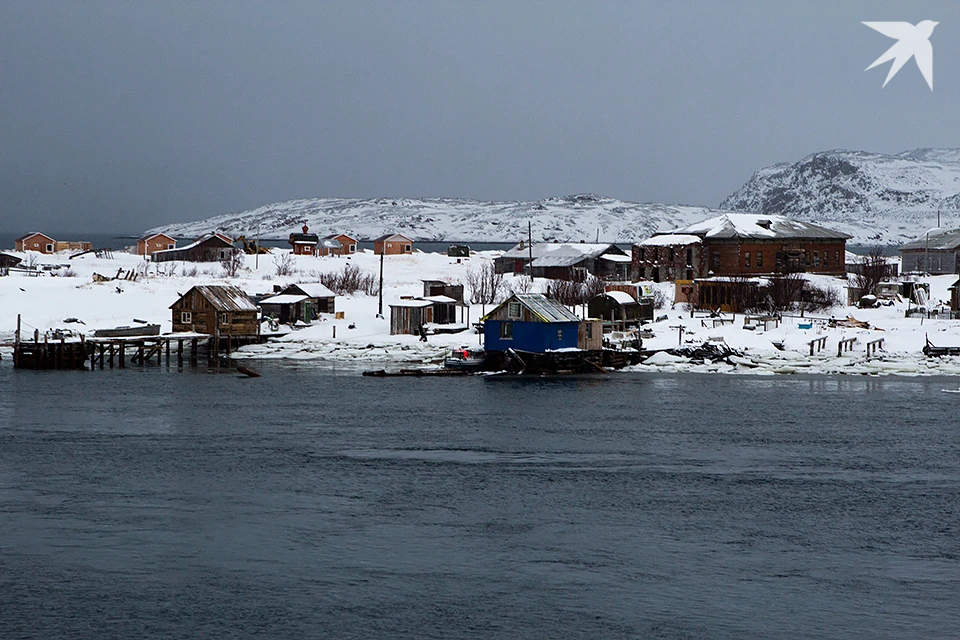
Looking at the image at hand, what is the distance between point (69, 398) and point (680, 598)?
97.1 ft

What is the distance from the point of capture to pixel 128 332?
60406 millimetres

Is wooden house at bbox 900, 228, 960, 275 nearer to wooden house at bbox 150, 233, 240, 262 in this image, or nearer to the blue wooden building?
the blue wooden building

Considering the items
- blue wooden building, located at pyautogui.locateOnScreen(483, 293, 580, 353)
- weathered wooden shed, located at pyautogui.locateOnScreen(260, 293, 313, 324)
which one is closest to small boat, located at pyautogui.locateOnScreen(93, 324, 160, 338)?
weathered wooden shed, located at pyautogui.locateOnScreen(260, 293, 313, 324)

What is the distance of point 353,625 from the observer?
68.8ft

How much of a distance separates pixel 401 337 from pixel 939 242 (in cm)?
4665

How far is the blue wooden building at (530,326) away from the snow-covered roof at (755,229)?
31.3 m

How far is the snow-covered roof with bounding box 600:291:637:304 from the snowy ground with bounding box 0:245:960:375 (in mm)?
2094

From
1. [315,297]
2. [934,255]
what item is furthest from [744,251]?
[315,297]

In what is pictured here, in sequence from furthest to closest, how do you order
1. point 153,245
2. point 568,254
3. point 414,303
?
point 153,245, point 568,254, point 414,303

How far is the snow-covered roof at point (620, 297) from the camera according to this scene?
60.8m

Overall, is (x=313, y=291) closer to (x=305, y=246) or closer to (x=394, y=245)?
(x=305, y=246)

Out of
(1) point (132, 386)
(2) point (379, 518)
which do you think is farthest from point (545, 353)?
(2) point (379, 518)

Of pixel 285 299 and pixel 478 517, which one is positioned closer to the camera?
pixel 478 517

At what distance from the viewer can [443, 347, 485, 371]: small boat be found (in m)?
52.5
